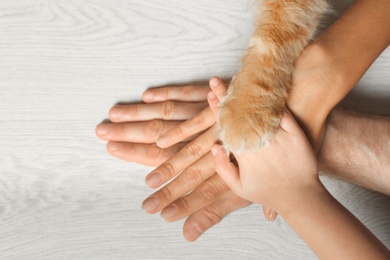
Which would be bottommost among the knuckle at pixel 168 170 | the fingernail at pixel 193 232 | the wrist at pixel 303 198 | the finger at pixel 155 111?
the fingernail at pixel 193 232

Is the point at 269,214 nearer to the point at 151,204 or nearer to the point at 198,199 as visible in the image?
the point at 198,199

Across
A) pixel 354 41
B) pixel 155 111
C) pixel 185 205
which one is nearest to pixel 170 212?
pixel 185 205

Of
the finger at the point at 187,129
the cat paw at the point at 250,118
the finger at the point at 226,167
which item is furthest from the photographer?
the finger at the point at 187,129

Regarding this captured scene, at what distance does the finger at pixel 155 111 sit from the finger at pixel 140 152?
7cm

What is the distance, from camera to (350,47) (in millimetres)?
988

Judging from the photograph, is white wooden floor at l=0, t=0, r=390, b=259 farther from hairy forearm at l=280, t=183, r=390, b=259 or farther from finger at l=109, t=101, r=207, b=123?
hairy forearm at l=280, t=183, r=390, b=259

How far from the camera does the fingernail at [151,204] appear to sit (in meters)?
1.17

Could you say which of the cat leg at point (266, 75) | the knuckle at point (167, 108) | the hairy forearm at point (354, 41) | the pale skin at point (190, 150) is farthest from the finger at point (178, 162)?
the hairy forearm at point (354, 41)

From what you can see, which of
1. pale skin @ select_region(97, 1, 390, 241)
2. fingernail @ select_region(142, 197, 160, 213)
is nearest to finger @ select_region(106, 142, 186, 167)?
pale skin @ select_region(97, 1, 390, 241)

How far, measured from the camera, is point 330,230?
3.05 feet

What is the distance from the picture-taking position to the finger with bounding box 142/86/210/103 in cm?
120

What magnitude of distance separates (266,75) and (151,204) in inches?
18.2

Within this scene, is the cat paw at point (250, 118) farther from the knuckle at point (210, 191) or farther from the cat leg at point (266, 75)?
the knuckle at point (210, 191)

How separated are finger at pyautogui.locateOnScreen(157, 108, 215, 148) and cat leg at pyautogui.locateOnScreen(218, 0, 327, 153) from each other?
0.18 m
